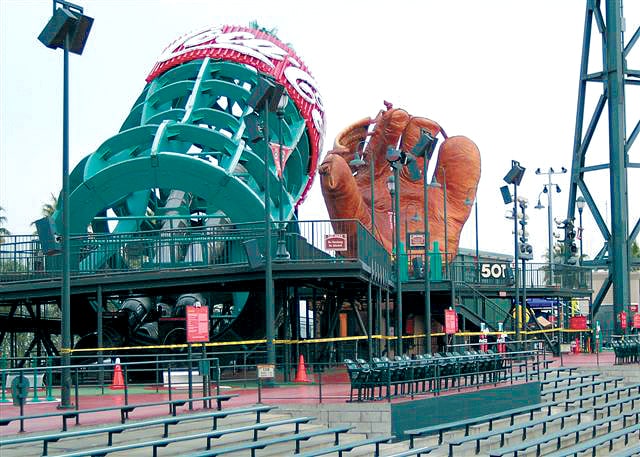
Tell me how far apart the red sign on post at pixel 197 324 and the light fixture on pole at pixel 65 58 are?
2.20m

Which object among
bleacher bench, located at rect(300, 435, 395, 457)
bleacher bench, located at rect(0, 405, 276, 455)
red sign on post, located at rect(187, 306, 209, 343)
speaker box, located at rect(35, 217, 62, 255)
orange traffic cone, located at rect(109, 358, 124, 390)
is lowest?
bleacher bench, located at rect(300, 435, 395, 457)

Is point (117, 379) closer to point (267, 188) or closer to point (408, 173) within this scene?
point (267, 188)

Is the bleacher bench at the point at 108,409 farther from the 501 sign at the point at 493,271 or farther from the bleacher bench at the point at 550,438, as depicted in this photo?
the 501 sign at the point at 493,271

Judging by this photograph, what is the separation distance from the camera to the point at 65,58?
67.9ft

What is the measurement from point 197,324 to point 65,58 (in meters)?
5.42

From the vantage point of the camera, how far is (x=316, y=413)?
21.5 metres

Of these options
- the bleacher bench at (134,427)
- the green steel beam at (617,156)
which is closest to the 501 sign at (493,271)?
the green steel beam at (617,156)

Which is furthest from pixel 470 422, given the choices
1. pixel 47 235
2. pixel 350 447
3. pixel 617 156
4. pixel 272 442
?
pixel 617 156

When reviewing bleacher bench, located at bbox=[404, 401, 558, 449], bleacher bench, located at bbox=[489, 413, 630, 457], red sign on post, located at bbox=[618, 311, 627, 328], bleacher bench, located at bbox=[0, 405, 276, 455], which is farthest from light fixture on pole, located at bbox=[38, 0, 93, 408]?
red sign on post, located at bbox=[618, 311, 627, 328]

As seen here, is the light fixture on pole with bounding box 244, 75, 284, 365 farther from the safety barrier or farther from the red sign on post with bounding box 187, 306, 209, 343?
the red sign on post with bounding box 187, 306, 209, 343

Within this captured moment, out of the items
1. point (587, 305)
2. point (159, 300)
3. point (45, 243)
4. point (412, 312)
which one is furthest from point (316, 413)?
point (587, 305)

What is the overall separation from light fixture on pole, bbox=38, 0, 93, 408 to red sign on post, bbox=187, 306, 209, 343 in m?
2.20

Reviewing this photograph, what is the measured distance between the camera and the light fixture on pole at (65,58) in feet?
67.5

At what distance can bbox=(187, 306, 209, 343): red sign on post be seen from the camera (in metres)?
21.4
